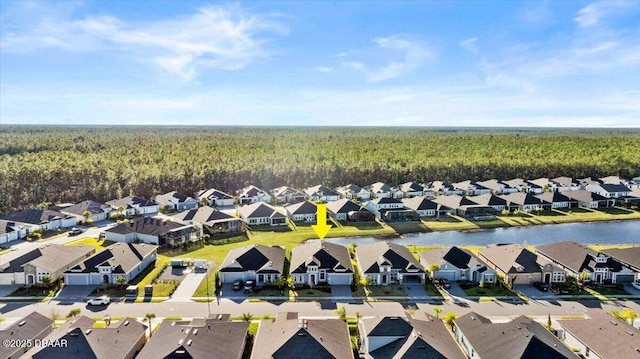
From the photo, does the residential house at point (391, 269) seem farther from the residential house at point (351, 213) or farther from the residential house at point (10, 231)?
the residential house at point (10, 231)

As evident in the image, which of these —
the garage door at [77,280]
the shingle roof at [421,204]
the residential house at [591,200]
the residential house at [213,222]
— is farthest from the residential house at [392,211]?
the garage door at [77,280]

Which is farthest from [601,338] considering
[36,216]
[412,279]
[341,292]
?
[36,216]

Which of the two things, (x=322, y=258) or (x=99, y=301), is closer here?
(x=99, y=301)

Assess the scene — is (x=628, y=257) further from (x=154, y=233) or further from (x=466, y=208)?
(x=154, y=233)

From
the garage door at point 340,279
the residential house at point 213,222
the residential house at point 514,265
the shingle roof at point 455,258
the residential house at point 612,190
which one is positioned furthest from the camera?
the residential house at point 612,190

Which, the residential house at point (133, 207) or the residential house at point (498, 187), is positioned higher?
the residential house at point (498, 187)

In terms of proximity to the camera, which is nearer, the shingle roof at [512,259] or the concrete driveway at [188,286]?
the concrete driveway at [188,286]

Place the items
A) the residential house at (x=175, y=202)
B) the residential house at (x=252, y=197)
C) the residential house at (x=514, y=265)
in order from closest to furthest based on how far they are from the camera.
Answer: the residential house at (x=514, y=265)
the residential house at (x=175, y=202)
the residential house at (x=252, y=197)
